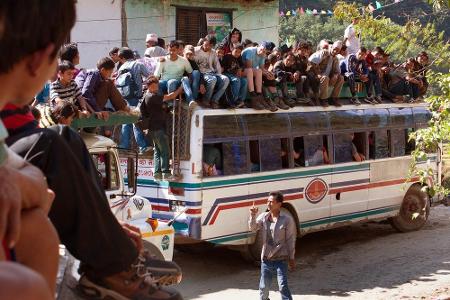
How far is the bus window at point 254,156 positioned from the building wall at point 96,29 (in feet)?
20.1

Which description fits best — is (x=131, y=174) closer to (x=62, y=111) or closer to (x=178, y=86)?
(x=62, y=111)

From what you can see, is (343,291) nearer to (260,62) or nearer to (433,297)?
(433,297)

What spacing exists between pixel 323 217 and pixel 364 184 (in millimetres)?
1300

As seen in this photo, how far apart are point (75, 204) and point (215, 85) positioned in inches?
348

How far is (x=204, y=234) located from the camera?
35.3 ft

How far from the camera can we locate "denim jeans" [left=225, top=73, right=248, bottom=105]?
37.5 ft

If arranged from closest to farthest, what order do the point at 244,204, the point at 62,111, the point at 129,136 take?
the point at 62,111 < the point at 244,204 < the point at 129,136

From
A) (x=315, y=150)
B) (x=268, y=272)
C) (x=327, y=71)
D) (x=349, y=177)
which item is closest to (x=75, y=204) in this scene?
(x=268, y=272)

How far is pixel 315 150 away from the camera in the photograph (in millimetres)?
12680

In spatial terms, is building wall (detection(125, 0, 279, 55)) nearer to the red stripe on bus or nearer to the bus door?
the bus door

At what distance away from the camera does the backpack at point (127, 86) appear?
10898mm

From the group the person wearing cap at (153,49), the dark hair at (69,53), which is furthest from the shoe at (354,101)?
the dark hair at (69,53)

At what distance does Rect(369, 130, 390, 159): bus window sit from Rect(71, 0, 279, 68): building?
Answer: 232 inches

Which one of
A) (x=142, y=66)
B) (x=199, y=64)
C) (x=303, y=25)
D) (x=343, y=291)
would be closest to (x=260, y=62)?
(x=199, y=64)
